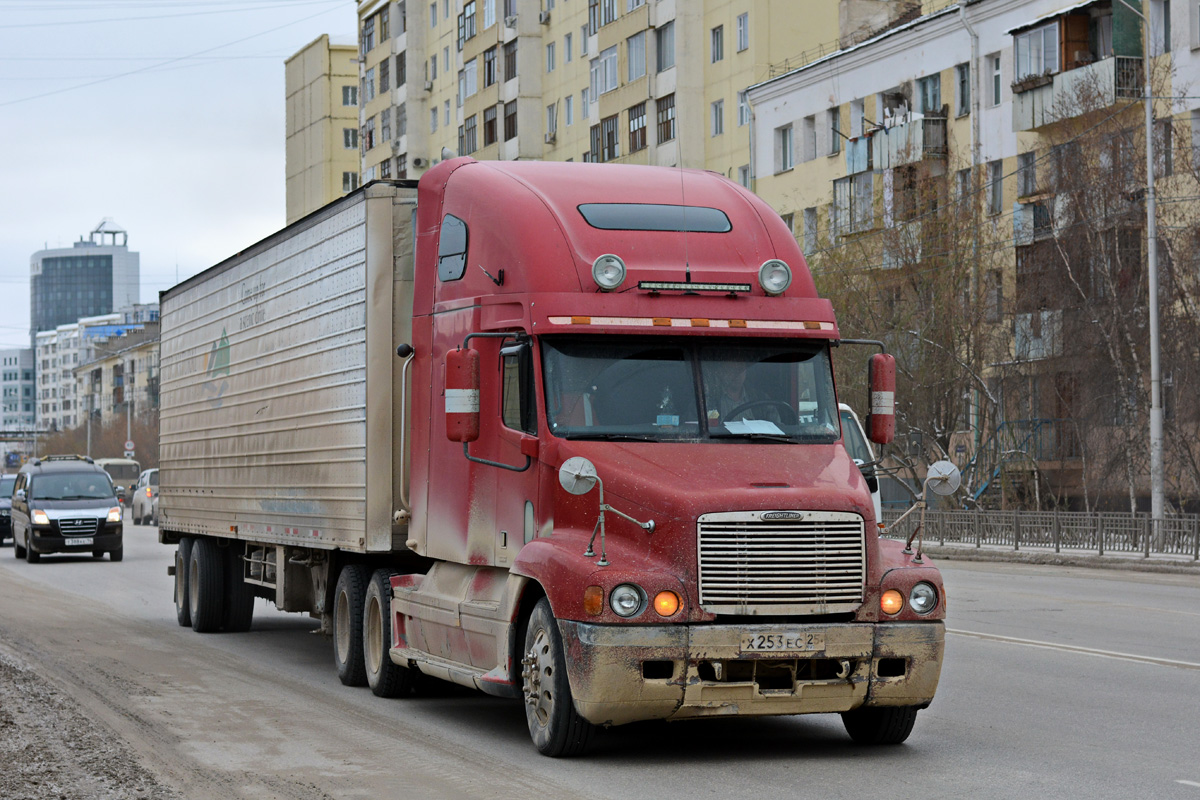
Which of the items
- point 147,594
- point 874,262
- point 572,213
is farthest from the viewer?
point 874,262

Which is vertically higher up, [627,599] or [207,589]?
[627,599]

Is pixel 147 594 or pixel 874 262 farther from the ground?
pixel 874 262

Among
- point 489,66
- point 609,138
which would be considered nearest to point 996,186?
point 609,138

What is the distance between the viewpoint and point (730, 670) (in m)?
9.23

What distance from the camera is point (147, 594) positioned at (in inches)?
999

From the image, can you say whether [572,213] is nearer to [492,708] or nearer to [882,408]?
[882,408]

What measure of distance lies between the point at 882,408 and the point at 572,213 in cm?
235

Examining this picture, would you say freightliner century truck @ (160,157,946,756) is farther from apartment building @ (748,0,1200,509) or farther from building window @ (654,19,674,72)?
building window @ (654,19,674,72)

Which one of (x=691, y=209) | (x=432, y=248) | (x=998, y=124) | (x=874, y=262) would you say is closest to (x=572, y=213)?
(x=691, y=209)

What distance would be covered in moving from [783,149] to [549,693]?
5101 centimetres

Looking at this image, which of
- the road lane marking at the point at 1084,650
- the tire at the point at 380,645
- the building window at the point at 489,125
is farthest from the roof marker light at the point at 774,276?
the building window at the point at 489,125

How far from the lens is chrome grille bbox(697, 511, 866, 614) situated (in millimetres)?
9172

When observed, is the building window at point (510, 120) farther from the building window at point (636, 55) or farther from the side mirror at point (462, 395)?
the side mirror at point (462, 395)

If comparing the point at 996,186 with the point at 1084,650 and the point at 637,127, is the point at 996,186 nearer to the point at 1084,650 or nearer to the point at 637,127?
the point at 637,127
